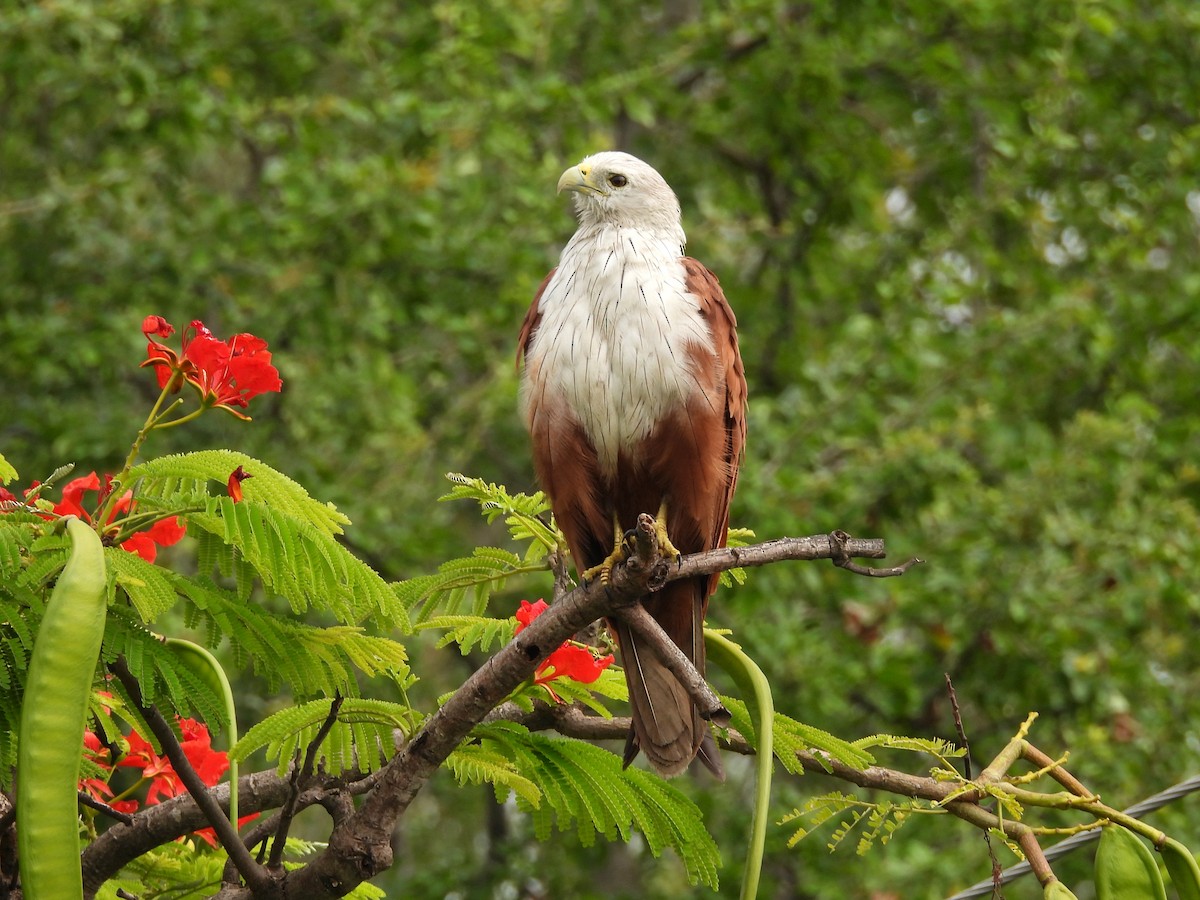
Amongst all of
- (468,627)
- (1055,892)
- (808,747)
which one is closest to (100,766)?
(468,627)

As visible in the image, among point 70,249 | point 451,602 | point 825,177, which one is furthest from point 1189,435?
point 70,249

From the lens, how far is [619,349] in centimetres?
321

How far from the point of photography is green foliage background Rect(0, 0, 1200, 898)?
21.7 feet

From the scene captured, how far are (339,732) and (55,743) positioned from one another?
83 cm

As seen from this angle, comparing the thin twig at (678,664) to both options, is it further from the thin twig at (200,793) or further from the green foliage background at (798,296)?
the green foliage background at (798,296)

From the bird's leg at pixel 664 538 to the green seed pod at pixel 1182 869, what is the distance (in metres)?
0.87

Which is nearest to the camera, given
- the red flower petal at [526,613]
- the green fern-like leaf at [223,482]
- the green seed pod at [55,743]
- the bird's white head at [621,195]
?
the green seed pod at [55,743]

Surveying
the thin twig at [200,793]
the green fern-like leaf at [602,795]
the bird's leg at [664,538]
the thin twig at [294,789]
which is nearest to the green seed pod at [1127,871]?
the green fern-like leaf at [602,795]

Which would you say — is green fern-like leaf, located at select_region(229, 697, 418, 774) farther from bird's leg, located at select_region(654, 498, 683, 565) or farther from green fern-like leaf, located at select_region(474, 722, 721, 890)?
bird's leg, located at select_region(654, 498, 683, 565)

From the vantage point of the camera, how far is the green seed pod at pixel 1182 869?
2117 mm

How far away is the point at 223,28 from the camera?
8.05m

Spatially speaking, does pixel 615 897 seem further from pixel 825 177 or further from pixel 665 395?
pixel 665 395

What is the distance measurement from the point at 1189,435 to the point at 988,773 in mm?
5228

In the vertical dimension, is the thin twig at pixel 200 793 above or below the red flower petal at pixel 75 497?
below
